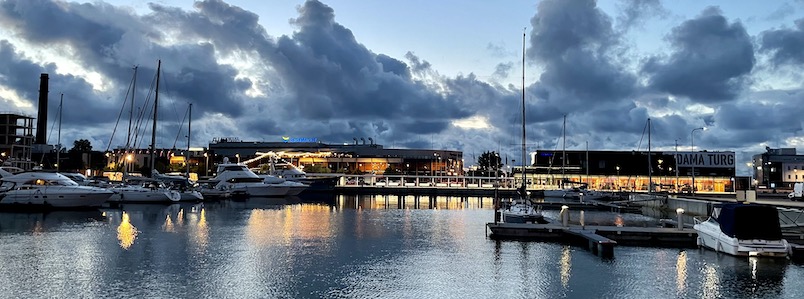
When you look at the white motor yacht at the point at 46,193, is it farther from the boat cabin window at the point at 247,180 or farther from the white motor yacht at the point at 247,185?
the boat cabin window at the point at 247,180

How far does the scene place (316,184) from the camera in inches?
5049

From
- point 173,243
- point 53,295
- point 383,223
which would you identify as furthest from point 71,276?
point 383,223

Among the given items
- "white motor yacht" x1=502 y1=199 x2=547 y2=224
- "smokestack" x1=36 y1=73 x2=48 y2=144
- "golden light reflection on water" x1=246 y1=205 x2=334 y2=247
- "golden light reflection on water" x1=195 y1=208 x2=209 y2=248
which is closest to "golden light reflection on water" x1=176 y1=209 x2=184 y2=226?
"golden light reflection on water" x1=195 y1=208 x2=209 y2=248

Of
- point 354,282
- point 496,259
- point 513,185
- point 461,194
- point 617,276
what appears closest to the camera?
point 354,282

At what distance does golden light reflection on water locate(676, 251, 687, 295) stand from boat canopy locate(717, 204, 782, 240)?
302cm

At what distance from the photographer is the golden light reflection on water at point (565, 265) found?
2818cm

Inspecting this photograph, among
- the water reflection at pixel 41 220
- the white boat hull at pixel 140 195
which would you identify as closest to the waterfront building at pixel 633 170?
the white boat hull at pixel 140 195

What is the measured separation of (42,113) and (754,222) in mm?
170473

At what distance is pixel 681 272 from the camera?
30.7 metres

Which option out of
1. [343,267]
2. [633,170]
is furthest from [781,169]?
[343,267]

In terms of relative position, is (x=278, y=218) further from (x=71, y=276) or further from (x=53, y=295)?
(x=53, y=295)

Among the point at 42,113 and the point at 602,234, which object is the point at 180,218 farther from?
the point at 42,113

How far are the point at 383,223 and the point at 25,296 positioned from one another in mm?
35473

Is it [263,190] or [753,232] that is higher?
[263,190]
